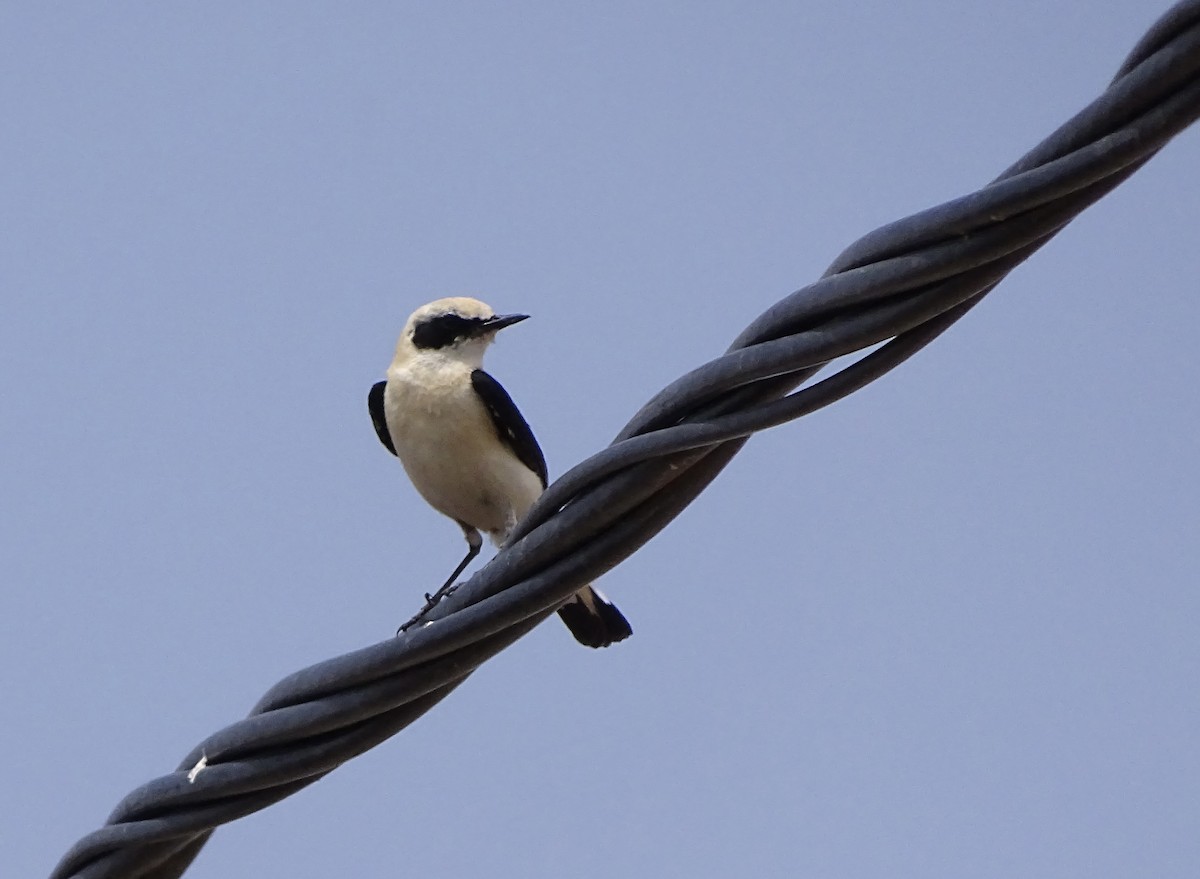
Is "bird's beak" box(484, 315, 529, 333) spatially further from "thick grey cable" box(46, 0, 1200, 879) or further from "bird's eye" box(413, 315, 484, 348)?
"thick grey cable" box(46, 0, 1200, 879)

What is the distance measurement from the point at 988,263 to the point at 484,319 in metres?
4.98

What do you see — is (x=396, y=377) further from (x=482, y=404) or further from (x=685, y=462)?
(x=685, y=462)

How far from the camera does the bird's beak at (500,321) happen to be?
7707 millimetres

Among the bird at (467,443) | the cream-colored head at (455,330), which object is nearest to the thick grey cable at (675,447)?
the bird at (467,443)

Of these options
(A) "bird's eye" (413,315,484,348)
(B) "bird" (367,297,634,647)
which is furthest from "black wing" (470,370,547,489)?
(A) "bird's eye" (413,315,484,348)

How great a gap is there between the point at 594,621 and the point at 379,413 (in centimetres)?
147

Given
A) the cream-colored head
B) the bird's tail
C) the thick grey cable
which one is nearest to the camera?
the thick grey cable

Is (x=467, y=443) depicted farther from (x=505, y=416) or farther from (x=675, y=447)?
(x=675, y=447)

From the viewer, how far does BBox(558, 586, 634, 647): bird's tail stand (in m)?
7.27

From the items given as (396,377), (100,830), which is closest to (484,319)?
(396,377)

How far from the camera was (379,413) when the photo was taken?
7832 mm

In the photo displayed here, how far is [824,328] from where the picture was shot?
299 cm

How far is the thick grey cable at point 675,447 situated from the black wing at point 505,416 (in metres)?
3.83

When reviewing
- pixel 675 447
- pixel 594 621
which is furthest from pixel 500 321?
pixel 675 447
